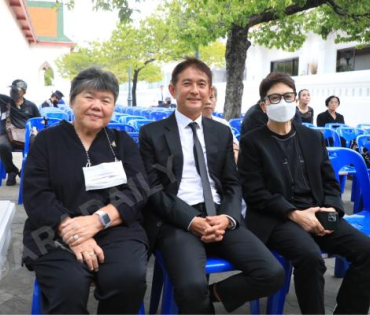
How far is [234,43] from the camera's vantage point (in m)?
10.1

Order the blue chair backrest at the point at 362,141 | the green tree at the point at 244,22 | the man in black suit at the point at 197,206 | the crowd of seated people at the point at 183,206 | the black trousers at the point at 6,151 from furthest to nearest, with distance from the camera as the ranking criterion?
1. the green tree at the point at 244,22
2. the black trousers at the point at 6,151
3. the blue chair backrest at the point at 362,141
4. the man in black suit at the point at 197,206
5. the crowd of seated people at the point at 183,206

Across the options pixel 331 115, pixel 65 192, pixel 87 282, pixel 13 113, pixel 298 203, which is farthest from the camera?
pixel 331 115

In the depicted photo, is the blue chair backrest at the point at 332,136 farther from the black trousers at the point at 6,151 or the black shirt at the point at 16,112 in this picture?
the black trousers at the point at 6,151

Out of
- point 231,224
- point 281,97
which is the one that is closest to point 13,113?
point 281,97

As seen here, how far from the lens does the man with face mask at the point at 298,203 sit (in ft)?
7.84

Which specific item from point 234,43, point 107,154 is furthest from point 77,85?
point 234,43

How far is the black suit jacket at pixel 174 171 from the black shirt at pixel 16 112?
4023 mm

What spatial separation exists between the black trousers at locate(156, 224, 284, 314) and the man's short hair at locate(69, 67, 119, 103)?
0.88 meters

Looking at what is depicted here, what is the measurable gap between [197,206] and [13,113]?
4.41m

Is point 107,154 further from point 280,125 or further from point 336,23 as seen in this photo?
point 336,23

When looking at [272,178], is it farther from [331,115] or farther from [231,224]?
[331,115]

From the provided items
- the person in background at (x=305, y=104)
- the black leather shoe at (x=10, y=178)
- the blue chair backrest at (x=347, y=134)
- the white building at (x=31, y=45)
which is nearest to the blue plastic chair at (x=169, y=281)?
the black leather shoe at (x=10, y=178)

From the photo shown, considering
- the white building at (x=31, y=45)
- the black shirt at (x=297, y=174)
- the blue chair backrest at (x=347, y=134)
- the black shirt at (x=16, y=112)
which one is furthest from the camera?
the white building at (x=31, y=45)

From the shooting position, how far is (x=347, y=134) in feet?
21.3
